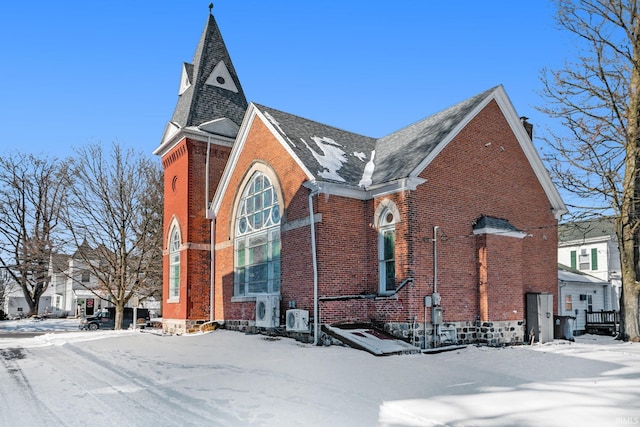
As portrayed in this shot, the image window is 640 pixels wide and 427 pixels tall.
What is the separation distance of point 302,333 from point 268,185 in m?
5.50

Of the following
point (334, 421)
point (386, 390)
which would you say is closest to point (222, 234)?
point (386, 390)

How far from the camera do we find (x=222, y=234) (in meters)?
20.5

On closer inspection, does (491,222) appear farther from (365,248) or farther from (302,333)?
(302,333)

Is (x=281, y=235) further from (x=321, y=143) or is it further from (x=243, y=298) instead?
→ (x=321, y=143)

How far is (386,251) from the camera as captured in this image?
15.1 metres

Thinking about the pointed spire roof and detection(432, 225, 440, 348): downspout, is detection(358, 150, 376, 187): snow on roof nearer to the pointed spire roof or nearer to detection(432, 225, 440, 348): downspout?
detection(432, 225, 440, 348): downspout

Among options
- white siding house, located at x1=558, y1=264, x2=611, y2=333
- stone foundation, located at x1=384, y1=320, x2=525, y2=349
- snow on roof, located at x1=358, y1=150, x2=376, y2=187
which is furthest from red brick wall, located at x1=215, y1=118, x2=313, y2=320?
white siding house, located at x1=558, y1=264, x2=611, y2=333

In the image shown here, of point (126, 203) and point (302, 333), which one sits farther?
point (126, 203)

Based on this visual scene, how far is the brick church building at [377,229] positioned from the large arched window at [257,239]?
0.06 meters

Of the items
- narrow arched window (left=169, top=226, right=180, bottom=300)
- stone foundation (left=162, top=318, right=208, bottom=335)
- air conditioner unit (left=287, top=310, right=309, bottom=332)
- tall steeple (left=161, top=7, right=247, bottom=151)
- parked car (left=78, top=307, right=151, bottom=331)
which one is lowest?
parked car (left=78, top=307, right=151, bottom=331)

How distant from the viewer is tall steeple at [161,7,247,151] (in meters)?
22.3

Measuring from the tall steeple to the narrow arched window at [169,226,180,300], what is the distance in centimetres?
431

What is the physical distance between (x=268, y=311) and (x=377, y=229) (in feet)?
13.6

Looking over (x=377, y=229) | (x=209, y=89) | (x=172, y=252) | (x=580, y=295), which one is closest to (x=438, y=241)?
(x=377, y=229)
